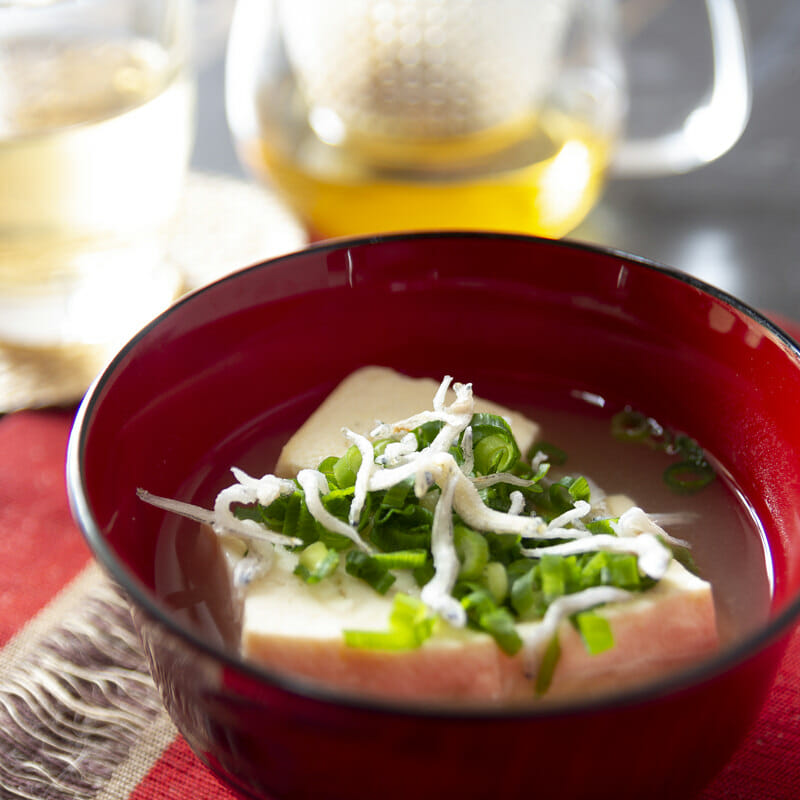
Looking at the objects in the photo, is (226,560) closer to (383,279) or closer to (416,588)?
(416,588)

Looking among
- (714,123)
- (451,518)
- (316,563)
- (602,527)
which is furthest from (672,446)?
(714,123)

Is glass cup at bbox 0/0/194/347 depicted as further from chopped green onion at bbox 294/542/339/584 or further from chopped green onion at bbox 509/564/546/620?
chopped green onion at bbox 509/564/546/620

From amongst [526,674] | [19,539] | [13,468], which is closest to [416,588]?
[526,674]

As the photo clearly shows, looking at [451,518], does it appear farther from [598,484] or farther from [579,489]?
[598,484]

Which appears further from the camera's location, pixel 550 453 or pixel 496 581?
pixel 550 453

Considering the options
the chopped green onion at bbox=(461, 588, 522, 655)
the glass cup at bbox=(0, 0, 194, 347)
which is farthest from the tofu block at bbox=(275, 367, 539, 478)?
the glass cup at bbox=(0, 0, 194, 347)
